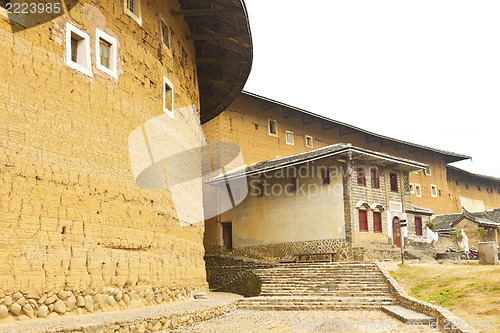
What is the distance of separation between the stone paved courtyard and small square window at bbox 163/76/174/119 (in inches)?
239

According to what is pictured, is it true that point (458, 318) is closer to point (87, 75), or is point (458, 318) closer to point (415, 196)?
point (87, 75)

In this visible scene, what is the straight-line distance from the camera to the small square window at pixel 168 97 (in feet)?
46.7

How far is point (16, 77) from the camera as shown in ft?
28.8

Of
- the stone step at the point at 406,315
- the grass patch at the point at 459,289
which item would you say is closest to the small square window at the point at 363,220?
the grass patch at the point at 459,289

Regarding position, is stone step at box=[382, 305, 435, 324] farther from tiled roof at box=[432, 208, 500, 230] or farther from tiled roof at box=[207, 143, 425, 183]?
tiled roof at box=[432, 208, 500, 230]

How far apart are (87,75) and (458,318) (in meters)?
9.00

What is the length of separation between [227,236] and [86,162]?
1719 centimetres

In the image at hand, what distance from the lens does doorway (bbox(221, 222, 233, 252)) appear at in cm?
2630

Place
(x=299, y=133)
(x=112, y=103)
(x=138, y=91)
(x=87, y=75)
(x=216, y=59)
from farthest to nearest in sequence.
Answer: (x=299, y=133) → (x=216, y=59) → (x=138, y=91) → (x=112, y=103) → (x=87, y=75)

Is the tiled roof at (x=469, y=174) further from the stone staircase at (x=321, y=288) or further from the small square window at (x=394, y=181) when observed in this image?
the stone staircase at (x=321, y=288)

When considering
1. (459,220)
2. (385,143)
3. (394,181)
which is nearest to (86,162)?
(394,181)

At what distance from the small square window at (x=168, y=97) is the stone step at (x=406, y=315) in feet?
27.1

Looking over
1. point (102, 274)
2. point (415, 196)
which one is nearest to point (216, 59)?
point (102, 274)

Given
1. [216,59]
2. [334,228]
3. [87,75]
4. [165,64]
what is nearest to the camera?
[87,75]
